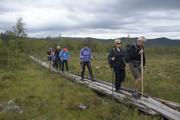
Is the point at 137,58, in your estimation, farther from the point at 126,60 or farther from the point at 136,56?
the point at 126,60

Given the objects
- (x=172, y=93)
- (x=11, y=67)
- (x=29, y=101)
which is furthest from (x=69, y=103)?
(x=11, y=67)

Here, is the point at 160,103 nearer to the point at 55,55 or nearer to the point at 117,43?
the point at 117,43

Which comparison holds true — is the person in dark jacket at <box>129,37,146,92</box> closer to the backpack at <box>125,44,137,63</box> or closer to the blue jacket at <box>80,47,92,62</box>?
the backpack at <box>125,44,137,63</box>

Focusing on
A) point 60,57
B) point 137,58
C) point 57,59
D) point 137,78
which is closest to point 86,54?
point 137,58

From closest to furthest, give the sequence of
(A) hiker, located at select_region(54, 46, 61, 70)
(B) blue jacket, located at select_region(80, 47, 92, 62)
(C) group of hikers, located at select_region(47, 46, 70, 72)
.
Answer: (B) blue jacket, located at select_region(80, 47, 92, 62), (C) group of hikers, located at select_region(47, 46, 70, 72), (A) hiker, located at select_region(54, 46, 61, 70)

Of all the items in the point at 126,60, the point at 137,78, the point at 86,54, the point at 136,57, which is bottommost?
the point at 137,78

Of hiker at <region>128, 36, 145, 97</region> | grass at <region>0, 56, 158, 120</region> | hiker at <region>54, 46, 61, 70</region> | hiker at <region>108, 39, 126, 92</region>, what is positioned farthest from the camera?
hiker at <region>54, 46, 61, 70</region>

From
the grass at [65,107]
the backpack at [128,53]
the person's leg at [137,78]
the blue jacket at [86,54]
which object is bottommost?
the grass at [65,107]

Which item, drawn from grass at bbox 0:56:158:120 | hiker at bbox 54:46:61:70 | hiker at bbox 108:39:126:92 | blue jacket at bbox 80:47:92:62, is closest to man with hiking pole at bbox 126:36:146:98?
hiker at bbox 108:39:126:92

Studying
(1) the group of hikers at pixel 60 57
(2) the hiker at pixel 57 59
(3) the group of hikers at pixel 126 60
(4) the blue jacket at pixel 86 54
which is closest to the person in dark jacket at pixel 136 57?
(3) the group of hikers at pixel 126 60

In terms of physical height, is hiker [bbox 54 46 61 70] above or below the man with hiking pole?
below

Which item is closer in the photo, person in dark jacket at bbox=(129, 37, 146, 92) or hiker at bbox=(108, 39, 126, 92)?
person in dark jacket at bbox=(129, 37, 146, 92)

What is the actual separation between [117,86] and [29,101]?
3.67 meters

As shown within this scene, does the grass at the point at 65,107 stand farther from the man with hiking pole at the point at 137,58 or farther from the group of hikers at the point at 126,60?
the man with hiking pole at the point at 137,58
